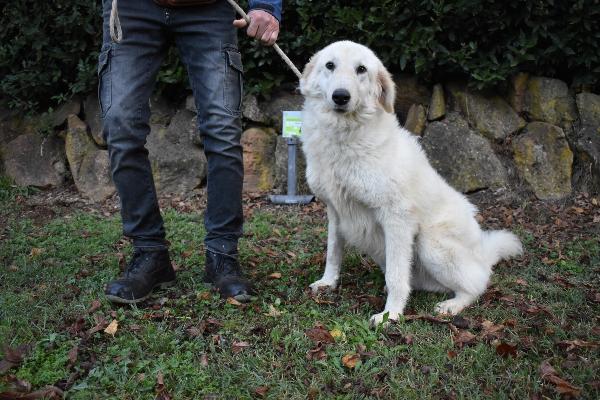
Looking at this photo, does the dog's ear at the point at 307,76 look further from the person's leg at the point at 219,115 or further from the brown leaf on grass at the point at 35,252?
the brown leaf on grass at the point at 35,252

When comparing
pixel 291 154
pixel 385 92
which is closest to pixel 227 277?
pixel 385 92

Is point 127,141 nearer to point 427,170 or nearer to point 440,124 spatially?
point 427,170

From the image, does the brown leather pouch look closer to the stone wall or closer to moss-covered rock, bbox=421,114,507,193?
the stone wall

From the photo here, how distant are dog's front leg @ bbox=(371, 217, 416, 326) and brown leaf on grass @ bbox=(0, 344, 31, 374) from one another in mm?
1647

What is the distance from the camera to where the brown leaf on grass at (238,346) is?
7.62ft

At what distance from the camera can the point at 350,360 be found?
2.22 metres

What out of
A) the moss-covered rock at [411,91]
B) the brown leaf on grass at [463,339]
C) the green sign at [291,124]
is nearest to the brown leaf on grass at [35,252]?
the green sign at [291,124]

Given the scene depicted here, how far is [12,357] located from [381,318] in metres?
1.61

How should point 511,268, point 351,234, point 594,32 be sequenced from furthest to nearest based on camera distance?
point 594,32, point 511,268, point 351,234

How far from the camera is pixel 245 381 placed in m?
2.11

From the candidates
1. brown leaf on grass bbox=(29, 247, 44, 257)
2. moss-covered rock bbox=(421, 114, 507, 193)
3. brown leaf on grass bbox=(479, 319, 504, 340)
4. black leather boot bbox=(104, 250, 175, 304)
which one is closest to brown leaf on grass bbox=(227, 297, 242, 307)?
black leather boot bbox=(104, 250, 175, 304)

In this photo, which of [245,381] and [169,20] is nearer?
A: [245,381]

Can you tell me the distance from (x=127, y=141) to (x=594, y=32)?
4.51 m

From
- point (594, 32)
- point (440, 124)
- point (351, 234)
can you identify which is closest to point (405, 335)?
point (351, 234)
